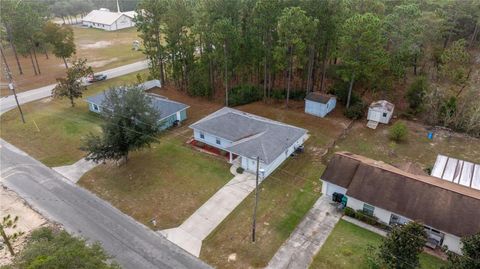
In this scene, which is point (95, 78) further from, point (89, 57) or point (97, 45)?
point (97, 45)

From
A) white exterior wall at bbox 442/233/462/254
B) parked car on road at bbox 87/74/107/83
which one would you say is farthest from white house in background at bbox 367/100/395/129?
parked car on road at bbox 87/74/107/83

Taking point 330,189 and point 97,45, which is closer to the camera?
point 330,189

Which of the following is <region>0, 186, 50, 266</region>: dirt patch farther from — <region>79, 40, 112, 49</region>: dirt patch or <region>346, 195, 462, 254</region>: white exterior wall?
<region>79, 40, 112, 49</region>: dirt patch

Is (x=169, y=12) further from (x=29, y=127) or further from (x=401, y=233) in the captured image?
(x=401, y=233)

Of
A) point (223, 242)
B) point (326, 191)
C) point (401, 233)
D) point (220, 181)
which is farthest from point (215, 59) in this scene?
point (401, 233)

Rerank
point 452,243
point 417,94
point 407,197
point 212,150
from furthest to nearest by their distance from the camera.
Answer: point 417,94
point 212,150
point 407,197
point 452,243

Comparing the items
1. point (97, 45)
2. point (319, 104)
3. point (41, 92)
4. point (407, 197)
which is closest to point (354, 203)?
point (407, 197)

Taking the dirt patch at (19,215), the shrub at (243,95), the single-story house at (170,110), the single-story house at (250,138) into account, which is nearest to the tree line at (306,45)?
the shrub at (243,95)
